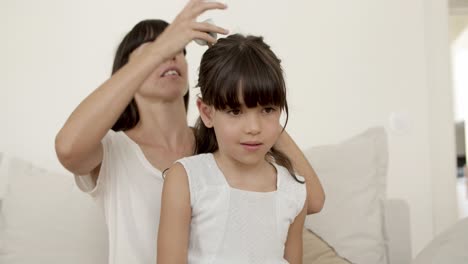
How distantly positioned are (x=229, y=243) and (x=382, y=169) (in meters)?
0.83

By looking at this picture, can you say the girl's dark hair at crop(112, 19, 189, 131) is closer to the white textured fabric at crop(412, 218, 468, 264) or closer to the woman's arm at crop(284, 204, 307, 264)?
the woman's arm at crop(284, 204, 307, 264)

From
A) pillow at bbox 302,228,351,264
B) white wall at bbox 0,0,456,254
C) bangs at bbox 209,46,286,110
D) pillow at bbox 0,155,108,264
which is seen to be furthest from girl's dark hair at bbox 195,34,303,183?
white wall at bbox 0,0,456,254

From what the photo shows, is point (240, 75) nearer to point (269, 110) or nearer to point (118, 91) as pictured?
point (269, 110)

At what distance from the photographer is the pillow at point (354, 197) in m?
1.63

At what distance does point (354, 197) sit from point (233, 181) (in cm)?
66

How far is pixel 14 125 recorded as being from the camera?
7.40ft

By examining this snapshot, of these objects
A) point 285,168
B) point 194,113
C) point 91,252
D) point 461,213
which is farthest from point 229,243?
point 461,213

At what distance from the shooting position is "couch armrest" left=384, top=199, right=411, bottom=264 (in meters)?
1.81

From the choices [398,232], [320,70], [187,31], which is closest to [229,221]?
[187,31]

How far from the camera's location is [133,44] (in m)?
1.49

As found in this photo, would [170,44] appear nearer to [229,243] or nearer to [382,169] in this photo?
[229,243]

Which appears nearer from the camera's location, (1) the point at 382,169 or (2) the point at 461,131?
(1) the point at 382,169

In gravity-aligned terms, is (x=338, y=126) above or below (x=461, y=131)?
above

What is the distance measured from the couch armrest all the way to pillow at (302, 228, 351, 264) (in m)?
0.37
